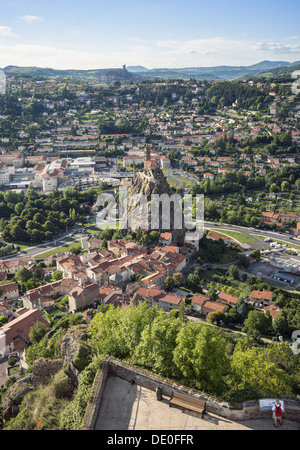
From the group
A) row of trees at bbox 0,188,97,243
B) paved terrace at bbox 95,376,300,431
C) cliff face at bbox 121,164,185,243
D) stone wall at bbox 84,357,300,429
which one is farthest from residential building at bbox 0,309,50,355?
row of trees at bbox 0,188,97,243

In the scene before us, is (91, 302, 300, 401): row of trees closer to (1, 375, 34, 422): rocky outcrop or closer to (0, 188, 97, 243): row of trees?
(1, 375, 34, 422): rocky outcrop

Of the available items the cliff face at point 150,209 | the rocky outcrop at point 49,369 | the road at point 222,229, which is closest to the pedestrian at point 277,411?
the rocky outcrop at point 49,369

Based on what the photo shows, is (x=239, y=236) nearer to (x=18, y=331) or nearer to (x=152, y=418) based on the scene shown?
(x=18, y=331)

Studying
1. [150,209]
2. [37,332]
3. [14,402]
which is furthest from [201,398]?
[150,209]

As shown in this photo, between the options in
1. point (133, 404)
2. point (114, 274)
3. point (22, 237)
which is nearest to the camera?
point (133, 404)
